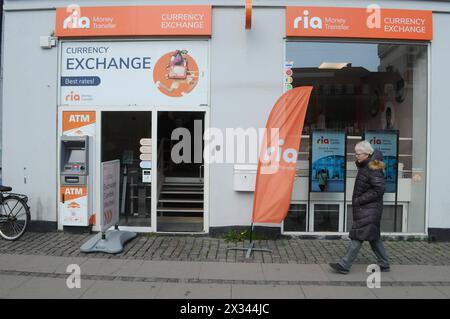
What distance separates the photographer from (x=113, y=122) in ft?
25.0

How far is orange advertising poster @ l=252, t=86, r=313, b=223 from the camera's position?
245 inches

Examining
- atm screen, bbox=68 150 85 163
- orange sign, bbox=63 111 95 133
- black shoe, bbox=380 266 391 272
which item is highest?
orange sign, bbox=63 111 95 133

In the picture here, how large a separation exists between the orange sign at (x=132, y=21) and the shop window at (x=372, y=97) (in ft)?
5.54

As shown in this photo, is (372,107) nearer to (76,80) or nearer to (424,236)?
(424,236)

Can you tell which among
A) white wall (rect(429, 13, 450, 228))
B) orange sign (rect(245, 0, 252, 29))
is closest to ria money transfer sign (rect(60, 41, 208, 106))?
orange sign (rect(245, 0, 252, 29))

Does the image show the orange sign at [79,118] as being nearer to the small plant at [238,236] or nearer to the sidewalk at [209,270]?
the sidewalk at [209,270]

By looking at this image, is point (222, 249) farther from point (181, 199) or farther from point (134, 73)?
point (134, 73)

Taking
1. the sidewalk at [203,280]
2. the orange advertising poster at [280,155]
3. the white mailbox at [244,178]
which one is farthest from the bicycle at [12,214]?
the orange advertising poster at [280,155]

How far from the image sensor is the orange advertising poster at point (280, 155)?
621 centimetres

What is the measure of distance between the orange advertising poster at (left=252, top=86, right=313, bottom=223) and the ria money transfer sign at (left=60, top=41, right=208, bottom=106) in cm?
165

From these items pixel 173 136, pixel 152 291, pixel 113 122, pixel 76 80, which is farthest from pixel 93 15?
pixel 152 291

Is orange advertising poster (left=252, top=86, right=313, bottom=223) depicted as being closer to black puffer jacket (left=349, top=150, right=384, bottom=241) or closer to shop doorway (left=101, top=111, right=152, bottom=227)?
black puffer jacket (left=349, top=150, right=384, bottom=241)

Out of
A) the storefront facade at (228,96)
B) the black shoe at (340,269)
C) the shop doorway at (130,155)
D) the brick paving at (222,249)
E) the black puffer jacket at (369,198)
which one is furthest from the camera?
the shop doorway at (130,155)

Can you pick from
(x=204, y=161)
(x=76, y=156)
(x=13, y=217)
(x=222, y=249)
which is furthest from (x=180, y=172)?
(x=13, y=217)
